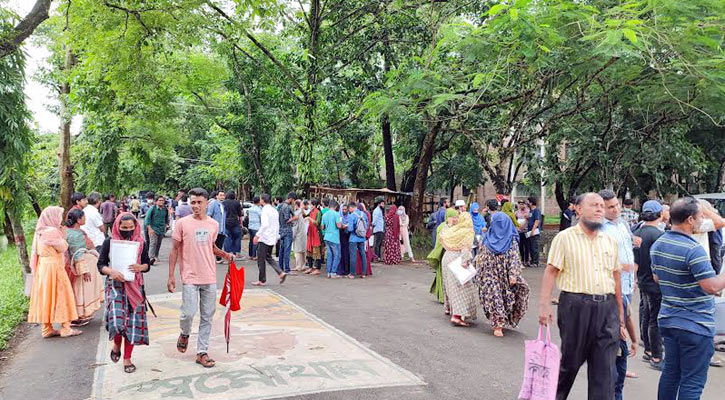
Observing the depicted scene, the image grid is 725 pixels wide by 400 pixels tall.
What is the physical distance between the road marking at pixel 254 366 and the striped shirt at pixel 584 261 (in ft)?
6.22

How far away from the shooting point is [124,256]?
5.39 meters

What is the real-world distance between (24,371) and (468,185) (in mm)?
18755

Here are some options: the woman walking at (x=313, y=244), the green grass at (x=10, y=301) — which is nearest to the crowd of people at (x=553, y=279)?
the green grass at (x=10, y=301)

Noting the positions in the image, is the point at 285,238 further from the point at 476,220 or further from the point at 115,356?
the point at 115,356

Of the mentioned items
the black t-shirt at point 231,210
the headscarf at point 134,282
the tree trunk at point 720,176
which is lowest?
the headscarf at point 134,282

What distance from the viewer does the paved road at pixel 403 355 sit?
5.07m

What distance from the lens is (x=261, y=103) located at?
63.3 feet

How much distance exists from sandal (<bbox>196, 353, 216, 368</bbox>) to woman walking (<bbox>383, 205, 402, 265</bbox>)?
31.4 ft

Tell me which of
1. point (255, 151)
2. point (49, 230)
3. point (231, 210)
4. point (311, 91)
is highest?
point (311, 91)

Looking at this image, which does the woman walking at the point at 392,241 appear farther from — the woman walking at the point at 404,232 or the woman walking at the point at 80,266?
the woman walking at the point at 80,266

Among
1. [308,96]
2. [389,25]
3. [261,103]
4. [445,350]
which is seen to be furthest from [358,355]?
[261,103]

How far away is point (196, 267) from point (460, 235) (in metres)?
3.86

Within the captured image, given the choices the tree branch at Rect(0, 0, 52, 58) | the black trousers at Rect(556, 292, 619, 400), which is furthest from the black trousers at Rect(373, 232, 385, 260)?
the black trousers at Rect(556, 292, 619, 400)

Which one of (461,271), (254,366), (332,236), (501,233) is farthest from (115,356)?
(332,236)
